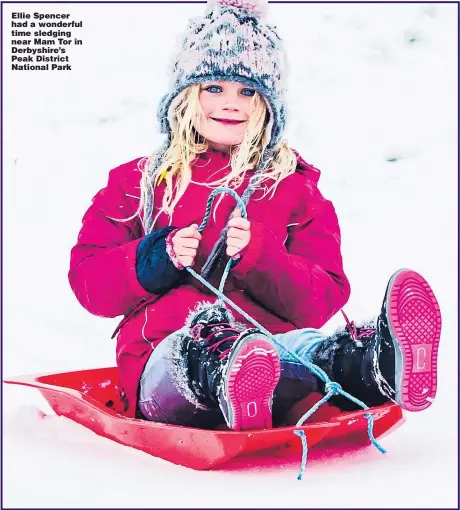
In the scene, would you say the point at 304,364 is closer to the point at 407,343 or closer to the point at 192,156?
the point at 407,343

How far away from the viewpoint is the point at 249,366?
1172 mm

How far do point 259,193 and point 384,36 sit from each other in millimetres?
1362

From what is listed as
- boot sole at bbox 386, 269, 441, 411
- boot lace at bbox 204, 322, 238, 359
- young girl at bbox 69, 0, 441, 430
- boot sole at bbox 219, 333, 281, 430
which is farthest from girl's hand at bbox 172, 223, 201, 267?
boot sole at bbox 386, 269, 441, 411

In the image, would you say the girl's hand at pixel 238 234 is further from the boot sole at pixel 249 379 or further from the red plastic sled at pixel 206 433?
the red plastic sled at pixel 206 433

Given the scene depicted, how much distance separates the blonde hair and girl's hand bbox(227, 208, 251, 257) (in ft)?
0.56

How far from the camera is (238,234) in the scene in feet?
4.39

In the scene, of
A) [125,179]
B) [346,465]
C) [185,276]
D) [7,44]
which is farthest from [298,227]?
[7,44]

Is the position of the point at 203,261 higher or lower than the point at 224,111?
lower

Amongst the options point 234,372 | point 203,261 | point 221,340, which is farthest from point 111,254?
point 234,372

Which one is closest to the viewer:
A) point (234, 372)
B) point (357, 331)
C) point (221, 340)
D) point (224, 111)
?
point (234, 372)

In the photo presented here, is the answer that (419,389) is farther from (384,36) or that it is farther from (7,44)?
(384,36)

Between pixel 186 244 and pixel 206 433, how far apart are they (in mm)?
324

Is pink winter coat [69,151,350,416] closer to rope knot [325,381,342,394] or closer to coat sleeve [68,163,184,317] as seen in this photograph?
coat sleeve [68,163,184,317]

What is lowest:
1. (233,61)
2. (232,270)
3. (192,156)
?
(232,270)
